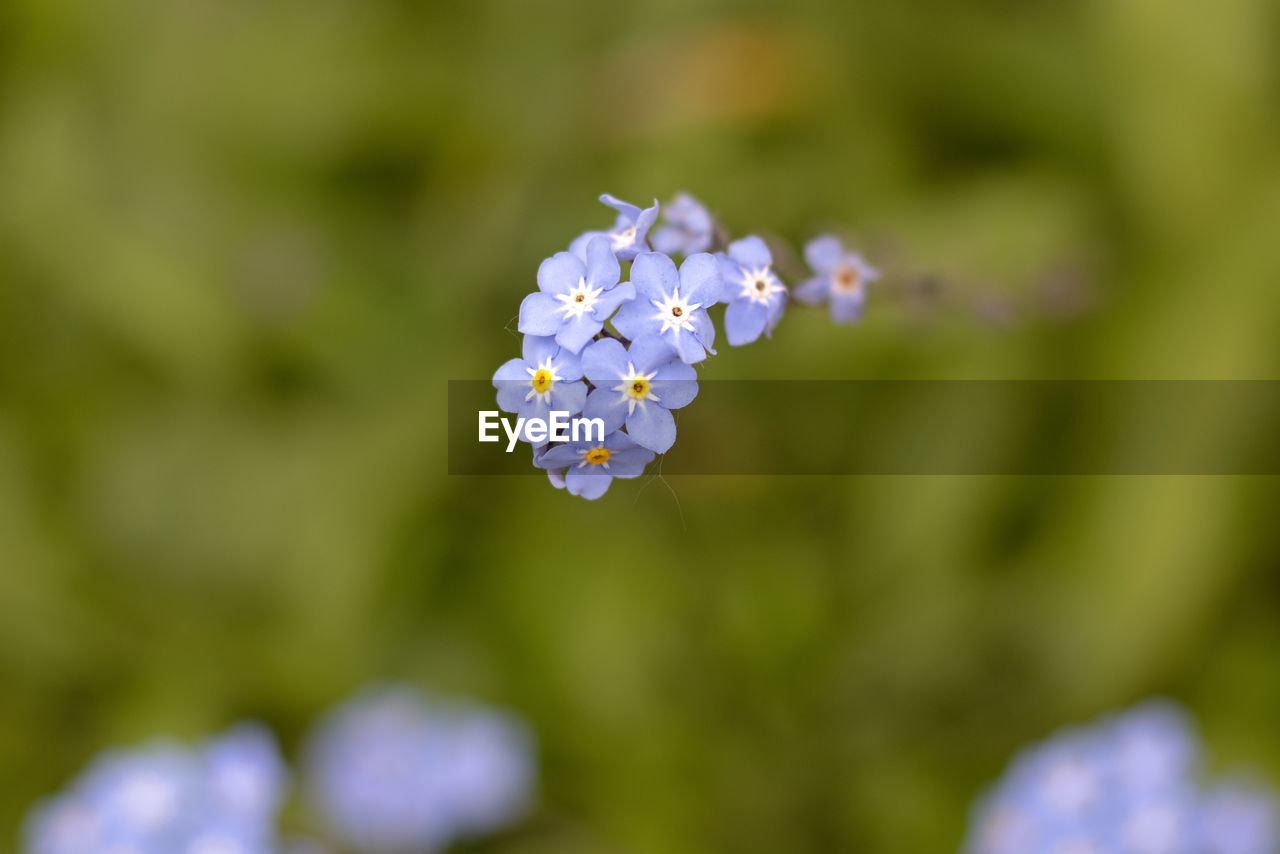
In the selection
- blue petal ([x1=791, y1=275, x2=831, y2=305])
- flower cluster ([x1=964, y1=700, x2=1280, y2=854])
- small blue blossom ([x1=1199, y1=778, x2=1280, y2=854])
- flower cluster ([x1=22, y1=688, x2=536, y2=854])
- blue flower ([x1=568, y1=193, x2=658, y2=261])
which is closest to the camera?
blue flower ([x1=568, y1=193, x2=658, y2=261])

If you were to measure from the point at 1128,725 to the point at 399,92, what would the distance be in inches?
141

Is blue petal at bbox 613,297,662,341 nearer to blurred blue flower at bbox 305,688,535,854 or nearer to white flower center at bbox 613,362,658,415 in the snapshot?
white flower center at bbox 613,362,658,415

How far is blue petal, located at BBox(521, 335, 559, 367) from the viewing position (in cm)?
119

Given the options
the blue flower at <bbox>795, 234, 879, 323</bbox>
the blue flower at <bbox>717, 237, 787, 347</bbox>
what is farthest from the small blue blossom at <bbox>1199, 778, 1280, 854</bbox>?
the blue flower at <bbox>717, 237, 787, 347</bbox>

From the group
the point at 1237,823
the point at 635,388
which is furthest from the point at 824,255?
the point at 1237,823

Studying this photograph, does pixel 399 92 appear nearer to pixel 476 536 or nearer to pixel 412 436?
pixel 412 436

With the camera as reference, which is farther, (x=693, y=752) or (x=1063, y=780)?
(x=693, y=752)

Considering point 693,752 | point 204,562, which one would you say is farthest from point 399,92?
point 693,752

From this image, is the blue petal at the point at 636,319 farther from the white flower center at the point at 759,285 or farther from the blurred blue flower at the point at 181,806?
the blurred blue flower at the point at 181,806

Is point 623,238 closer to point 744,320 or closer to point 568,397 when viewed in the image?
point 744,320

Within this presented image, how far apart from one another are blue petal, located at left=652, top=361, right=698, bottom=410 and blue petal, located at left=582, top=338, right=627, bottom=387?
0.05 metres

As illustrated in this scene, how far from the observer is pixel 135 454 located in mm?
3939

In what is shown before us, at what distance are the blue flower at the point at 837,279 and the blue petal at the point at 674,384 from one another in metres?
0.45

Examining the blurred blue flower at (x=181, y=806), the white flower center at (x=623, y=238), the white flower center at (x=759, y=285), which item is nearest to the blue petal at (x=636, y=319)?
the white flower center at (x=623, y=238)
